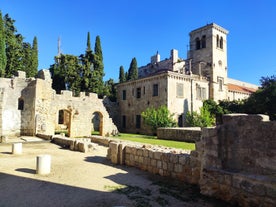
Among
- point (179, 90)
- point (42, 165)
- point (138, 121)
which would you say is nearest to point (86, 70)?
point (138, 121)

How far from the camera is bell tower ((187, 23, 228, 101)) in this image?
32.4 meters

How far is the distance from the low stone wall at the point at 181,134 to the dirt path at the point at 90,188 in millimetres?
10076

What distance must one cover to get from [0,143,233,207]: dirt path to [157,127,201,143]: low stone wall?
10.1m

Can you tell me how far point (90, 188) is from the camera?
6445 mm

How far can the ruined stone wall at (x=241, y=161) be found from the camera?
516cm

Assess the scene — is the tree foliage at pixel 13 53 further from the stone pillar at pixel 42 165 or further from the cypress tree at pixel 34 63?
the stone pillar at pixel 42 165

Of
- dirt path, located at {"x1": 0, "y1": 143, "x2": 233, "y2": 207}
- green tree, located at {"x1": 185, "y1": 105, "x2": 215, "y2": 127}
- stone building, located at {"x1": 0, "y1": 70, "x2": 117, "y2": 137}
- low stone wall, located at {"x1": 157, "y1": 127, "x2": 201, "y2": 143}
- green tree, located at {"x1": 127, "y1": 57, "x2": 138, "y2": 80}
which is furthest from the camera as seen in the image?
green tree, located at {"x1": 127, "y1": 57, "x2": 138, "y2": 80}

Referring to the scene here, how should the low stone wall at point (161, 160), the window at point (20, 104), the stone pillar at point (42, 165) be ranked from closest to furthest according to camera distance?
the low stone wall at point (161, 160), the stone pillar at point (42, 165), the window at point (20, 104)

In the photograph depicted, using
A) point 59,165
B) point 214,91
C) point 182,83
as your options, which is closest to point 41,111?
point 59,165

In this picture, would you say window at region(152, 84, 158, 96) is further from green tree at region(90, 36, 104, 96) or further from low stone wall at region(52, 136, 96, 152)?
low stone wall at region(52, 136, 96, 152)

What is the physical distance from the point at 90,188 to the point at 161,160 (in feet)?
8.89

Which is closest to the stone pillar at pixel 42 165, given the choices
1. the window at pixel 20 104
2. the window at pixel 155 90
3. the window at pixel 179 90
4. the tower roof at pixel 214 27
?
the window at pixel 20 104

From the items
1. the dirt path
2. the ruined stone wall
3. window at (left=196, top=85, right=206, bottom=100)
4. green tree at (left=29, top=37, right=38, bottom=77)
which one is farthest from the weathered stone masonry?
green tree at (left=29, top=37, right=38, bottom=77)

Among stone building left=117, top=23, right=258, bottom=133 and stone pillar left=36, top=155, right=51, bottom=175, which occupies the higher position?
stone building left=117, top=23, right=258, bottom=133
